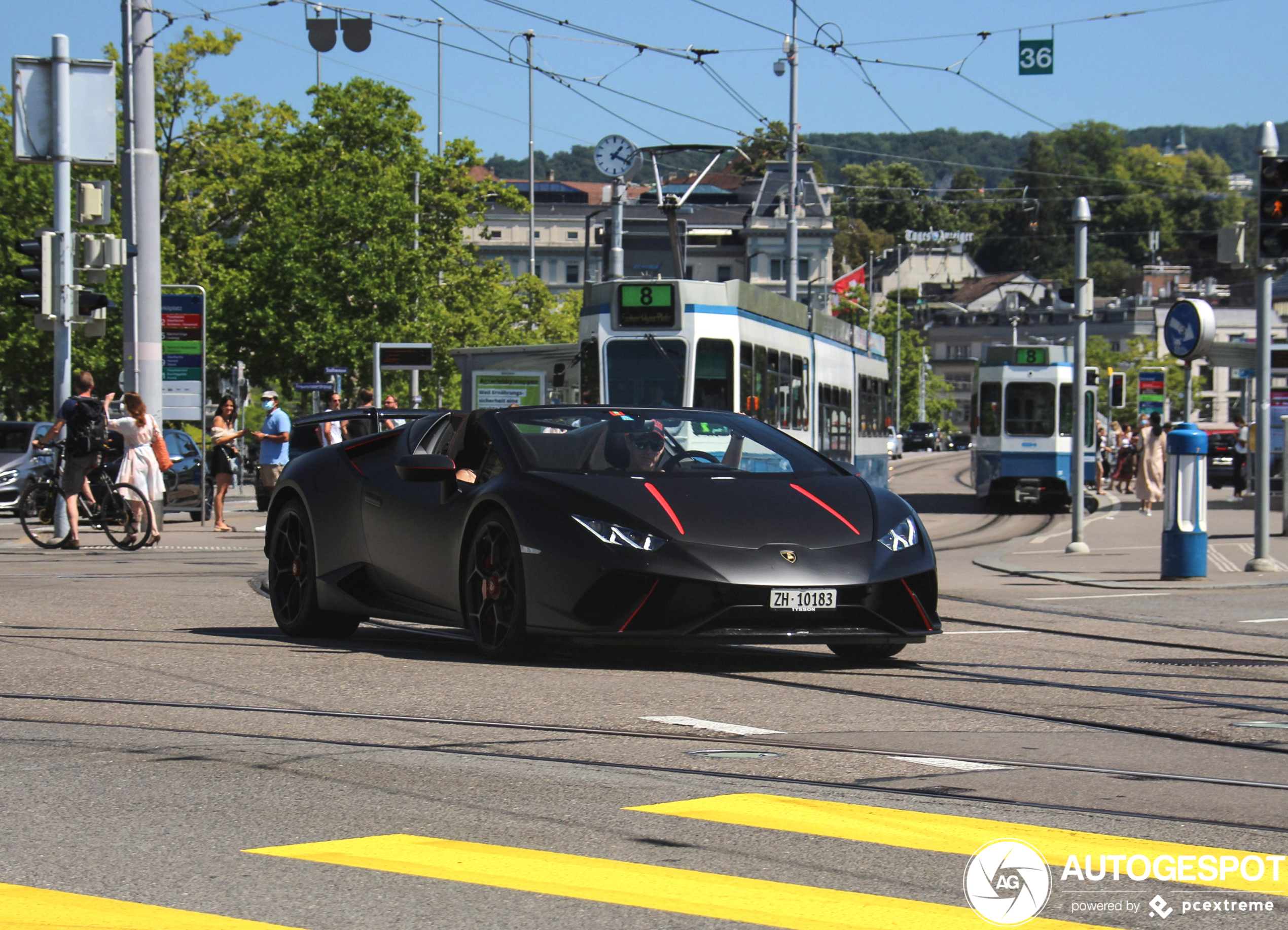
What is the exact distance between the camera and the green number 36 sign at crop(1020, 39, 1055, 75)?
32.8 m

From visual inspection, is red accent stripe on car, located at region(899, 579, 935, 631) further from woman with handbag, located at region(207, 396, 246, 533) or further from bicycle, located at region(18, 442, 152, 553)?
woman with handbag, located at region(207, 396, 246, 533)

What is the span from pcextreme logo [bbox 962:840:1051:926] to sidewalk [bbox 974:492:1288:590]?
38.2ft

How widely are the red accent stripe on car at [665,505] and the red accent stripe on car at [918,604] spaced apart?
3.50ft

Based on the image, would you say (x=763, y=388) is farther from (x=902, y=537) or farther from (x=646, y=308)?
(x=902, y=537)

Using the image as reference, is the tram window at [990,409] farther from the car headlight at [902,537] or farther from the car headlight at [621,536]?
the car headlight at [621,536]

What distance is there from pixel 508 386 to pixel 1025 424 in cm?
1025

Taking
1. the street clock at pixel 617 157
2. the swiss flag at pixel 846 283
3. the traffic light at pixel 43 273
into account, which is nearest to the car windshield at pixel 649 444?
the traffic light at pixel 43 273

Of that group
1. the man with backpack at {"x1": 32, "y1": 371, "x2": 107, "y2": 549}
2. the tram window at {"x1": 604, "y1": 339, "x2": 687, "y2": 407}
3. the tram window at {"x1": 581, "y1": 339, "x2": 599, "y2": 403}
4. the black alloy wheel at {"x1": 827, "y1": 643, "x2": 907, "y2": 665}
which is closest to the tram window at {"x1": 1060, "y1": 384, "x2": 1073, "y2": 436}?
the tram window at {"x1": 604, "y1": 339, "x2": 687, "y2": 407}

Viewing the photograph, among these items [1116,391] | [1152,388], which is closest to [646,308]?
[1116,391]

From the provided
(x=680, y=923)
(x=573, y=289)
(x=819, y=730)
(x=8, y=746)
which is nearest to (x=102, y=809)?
(x=8, y=746)

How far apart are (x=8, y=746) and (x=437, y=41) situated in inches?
891

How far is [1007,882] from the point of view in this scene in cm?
396

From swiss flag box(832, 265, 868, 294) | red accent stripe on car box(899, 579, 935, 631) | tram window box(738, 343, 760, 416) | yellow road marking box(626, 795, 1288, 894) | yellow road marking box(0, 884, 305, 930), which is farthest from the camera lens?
swiss flag box(832, 265, 868, 294)

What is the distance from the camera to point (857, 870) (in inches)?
162
